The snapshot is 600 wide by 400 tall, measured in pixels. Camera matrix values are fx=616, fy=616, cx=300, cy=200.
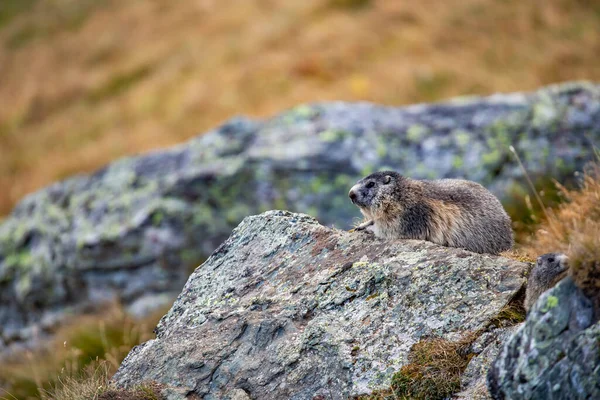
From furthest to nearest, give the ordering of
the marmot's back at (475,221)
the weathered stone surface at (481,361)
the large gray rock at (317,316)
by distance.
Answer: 1. the marmot's back at (475,221)
2. the large gray rock at (317,316)
3. the weathered stone surface at (481,361)

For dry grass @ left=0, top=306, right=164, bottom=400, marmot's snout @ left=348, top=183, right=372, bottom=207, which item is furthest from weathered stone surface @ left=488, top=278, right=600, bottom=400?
dry grass @ left=0, top=306, right=164, bottom=400

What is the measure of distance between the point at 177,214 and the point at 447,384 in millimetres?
10302

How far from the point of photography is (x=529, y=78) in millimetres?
20734

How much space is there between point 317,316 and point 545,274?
2336mm

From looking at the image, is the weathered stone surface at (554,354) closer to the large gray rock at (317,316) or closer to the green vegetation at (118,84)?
the large gray rock at (317,316)

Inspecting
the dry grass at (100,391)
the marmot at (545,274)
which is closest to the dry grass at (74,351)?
the dry grass at (100,391)

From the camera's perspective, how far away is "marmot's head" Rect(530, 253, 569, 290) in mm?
5227

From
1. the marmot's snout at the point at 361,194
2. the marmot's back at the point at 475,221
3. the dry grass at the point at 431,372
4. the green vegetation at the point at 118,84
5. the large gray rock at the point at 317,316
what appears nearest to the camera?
the dry grass at the point at 431,372

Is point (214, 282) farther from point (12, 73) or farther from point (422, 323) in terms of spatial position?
point (12, 73)

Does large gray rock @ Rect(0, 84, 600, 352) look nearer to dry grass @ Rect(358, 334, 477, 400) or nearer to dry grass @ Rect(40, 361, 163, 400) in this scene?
dry grass @ Rect(40, 361, 163, 400)

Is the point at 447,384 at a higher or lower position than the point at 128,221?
lower

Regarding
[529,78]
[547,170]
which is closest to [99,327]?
[547,170]

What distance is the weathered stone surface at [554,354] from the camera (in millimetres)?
4344

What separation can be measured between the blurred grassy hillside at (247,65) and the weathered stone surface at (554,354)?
16988 mm
